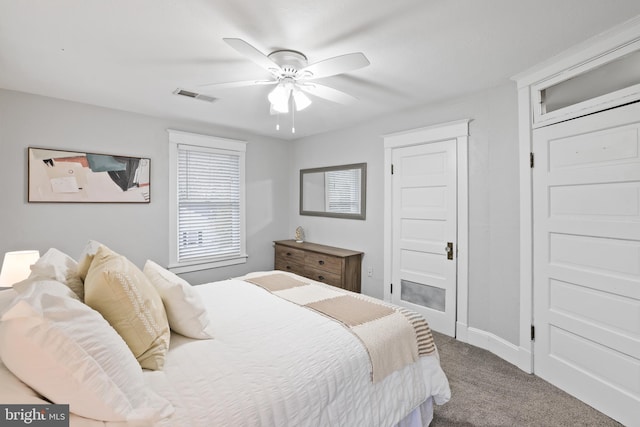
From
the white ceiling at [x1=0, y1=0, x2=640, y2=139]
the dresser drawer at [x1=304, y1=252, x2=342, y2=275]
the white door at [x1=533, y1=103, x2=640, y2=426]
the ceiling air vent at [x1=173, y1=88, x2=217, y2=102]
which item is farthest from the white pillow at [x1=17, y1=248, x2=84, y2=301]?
the white door at [x1=533, y1=103, x2=640, y2=426]

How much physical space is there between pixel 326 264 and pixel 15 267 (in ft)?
9.43

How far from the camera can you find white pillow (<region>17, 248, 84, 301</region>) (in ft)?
4.43

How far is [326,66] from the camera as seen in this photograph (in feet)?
6.42

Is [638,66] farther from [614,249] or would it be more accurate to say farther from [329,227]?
[329,227]

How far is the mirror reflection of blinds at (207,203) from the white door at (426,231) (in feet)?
7.50

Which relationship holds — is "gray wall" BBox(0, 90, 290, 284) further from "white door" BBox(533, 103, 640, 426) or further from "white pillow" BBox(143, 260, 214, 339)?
"white door" BBox(533, 103, 640, 426)

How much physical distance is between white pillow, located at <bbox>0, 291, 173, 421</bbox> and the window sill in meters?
3.04

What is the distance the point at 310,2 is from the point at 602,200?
88.6 inches

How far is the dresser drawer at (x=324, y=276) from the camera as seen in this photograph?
12.5 feet

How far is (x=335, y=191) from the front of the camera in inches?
173

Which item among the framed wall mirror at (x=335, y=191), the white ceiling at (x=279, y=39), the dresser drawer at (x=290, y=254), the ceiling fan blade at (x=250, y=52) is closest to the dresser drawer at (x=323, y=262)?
the dresser drawer at (x=290, y=254)

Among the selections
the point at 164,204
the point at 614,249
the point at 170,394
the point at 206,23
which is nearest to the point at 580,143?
the point at 614,249

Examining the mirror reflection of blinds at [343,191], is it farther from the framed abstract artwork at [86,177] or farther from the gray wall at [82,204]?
the framed abstract artwork at [86,177]

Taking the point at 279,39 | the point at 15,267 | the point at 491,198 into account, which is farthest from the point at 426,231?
the point at 15,267
